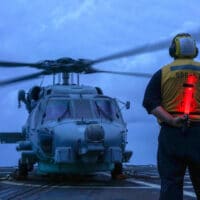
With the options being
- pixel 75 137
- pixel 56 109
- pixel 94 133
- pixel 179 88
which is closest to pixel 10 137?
pixel 56 109

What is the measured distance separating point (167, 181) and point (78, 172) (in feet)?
33.4

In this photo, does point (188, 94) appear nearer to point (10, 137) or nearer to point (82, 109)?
point (82, 109)

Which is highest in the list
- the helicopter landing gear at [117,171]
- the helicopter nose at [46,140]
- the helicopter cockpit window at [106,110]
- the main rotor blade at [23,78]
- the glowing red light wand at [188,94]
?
the main rotor blade at [23,78]

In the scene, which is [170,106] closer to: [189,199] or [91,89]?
[189,199]

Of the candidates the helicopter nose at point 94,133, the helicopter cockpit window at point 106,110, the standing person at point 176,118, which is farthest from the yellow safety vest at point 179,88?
the helicopter cockpit window at point 106,110

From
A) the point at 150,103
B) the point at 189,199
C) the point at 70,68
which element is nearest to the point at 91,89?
the point at 70,68

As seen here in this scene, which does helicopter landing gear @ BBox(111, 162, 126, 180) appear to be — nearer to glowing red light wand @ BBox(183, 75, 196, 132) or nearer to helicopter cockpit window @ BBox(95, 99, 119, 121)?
helicopter cockpit window @ BBox(95, 99, 119, 121)

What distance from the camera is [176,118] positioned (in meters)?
4.70

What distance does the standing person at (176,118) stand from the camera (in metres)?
4.73

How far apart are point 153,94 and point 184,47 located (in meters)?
0.50

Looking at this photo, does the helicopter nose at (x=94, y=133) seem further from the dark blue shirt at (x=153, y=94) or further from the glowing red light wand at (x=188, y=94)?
the glowing red light wand at (x=188, y=94)

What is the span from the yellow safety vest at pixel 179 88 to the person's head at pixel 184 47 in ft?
0.40

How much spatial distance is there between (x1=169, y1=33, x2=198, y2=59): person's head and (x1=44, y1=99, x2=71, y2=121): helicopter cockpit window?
416 inches

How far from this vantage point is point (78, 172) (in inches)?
583
